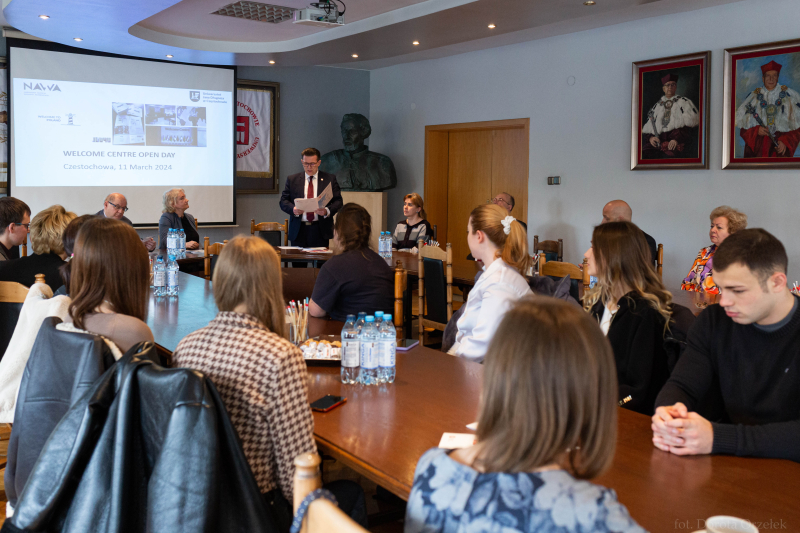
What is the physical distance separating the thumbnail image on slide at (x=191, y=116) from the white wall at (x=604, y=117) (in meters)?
2.60

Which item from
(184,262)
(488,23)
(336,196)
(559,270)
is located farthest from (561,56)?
(184,262)

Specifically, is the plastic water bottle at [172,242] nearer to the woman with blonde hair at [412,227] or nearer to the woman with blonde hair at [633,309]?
the woman with blonde hair at [412,227]

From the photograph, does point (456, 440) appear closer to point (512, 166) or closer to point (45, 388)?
point (45, 388)

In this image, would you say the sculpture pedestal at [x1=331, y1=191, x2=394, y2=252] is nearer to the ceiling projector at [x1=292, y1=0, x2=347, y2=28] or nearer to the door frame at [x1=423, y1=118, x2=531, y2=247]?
the door frame at [x1=423, y1=118, x2=531, y2=247]

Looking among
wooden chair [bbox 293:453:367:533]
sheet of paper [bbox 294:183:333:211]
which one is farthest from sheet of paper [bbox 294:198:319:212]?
wooden chair [bbox 293:453:367:533]

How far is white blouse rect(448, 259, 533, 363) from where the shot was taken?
2.74 meters

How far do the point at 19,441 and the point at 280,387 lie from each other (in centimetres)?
91

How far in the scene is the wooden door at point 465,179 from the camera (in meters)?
8.31

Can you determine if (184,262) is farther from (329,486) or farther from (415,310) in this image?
(329,486)

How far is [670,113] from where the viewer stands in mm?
6125

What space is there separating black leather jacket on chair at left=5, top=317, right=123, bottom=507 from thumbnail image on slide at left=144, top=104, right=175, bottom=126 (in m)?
6.51

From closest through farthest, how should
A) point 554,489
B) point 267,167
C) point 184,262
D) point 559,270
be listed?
point 554,489, point 559,270, point 184,262, point 267,167

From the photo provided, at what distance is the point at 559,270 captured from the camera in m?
4.42

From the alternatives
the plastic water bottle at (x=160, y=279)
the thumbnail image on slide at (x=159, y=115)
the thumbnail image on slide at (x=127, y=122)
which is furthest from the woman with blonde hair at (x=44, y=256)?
the thumbnail image on slide at (x=159, y=115)
